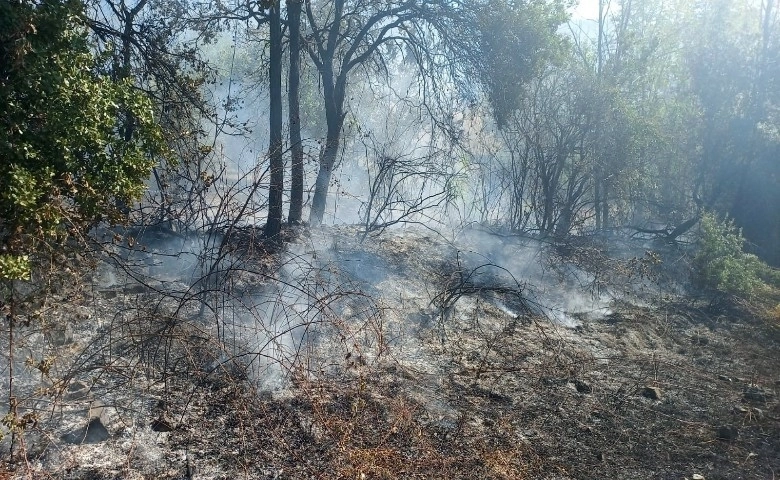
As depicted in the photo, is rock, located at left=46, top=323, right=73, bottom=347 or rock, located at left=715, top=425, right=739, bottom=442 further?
rock, located at left=715, top=425, right=739, bottom=442

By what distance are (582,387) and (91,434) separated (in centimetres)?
454

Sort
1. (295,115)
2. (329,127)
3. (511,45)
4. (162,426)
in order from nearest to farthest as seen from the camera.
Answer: (162,426), (295,115), (511,45), (329,127)

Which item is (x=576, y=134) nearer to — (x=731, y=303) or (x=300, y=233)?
(x=731, y=303)

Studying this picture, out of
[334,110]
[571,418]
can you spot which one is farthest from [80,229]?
[334,110]

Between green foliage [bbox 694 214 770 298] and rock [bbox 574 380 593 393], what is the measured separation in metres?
5.63

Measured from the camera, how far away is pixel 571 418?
5.66m

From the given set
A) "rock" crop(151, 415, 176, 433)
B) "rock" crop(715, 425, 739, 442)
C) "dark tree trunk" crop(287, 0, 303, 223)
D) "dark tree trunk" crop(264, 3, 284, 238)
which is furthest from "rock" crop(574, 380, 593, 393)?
"dark tree trunk" crop(287, 0, 303, 223)

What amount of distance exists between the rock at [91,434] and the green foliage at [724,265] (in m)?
9.97

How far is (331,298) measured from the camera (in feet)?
24.4

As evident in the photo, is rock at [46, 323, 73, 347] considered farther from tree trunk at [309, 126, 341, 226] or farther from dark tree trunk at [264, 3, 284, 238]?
tree trunk at [309, 126, 341, 226]

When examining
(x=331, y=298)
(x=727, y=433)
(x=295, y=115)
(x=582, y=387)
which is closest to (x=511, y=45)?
(x=295, y=115)

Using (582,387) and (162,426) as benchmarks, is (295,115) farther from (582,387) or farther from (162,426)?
(162,426)

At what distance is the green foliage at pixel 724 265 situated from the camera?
10.7m

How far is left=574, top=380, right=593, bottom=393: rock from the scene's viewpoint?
6.33 m
